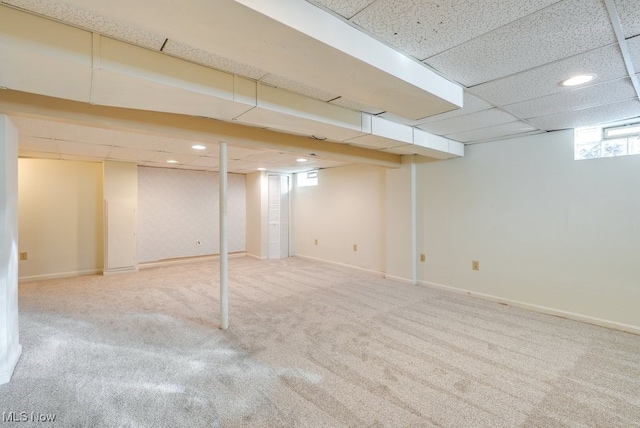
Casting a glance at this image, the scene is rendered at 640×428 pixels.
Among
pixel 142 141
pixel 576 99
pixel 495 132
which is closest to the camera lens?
pixel 576 99

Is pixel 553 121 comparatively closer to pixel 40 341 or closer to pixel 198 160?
pixel 198 160

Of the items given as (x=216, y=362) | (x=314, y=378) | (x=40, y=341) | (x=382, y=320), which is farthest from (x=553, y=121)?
(x=40, y=341)

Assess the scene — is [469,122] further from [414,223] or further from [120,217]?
[120,217]

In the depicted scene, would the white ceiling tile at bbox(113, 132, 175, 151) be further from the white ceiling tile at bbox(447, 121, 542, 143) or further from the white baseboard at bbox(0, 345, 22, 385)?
the white ceiling tile at bbox(447, 121, 542, 143)

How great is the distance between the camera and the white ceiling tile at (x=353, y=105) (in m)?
2.60

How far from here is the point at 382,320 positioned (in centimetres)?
324

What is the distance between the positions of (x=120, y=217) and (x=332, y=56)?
555 centimetres

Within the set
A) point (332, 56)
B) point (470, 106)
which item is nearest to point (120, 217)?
point (332, 56)

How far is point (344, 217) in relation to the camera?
6215mm

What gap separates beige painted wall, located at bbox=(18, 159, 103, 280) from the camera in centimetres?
490

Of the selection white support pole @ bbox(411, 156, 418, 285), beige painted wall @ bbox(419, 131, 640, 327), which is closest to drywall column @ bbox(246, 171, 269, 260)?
white support pole @ bbox(411, 156, 418, 285)

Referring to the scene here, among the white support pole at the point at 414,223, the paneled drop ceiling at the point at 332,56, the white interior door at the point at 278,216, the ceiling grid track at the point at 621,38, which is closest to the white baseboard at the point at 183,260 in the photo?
the white interior door at the point at 278,216

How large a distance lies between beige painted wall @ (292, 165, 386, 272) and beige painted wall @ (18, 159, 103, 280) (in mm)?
4207

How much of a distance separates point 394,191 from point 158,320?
399cm
